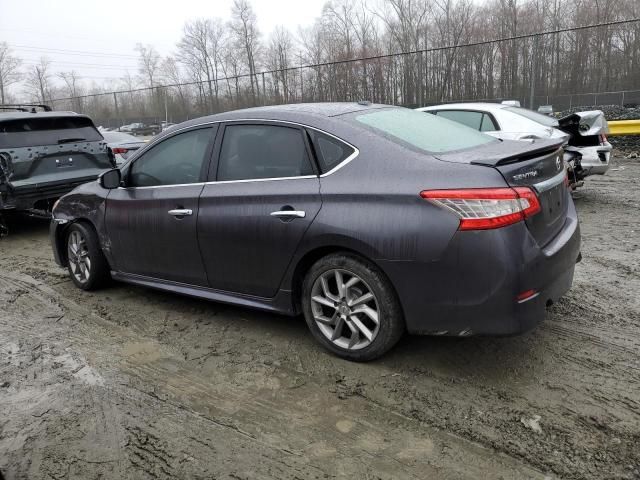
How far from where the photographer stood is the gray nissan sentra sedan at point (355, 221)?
2.80 meters

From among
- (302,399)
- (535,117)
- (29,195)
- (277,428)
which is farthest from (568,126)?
(29,195)

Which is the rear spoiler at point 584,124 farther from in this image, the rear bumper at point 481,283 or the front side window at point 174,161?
the front side window at point 174,161

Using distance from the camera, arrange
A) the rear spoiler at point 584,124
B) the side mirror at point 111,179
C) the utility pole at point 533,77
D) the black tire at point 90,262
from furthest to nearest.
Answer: the utility pole at point 533,77, the rear spoiler at point 584,124, the black tire at point 90,262, the side mirror at point 111,179

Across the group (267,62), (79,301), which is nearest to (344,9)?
(267,62)

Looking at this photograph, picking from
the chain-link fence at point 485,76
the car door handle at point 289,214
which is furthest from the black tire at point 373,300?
the chain-link fence at point 485,76

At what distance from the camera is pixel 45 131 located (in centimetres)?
799

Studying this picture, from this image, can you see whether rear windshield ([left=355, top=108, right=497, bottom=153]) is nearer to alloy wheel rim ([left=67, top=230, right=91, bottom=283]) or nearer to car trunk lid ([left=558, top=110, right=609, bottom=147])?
alloy wheel rim ([left=67, top=230, right=91, bottom=283])

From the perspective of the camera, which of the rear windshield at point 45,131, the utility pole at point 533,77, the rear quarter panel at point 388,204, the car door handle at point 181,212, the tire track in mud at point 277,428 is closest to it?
the tire track in mud at point 277,428

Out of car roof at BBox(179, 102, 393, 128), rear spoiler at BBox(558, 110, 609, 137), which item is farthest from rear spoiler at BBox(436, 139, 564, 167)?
rear spoiler at BBox(558, 110, 609, 137)

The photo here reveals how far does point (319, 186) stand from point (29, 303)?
3377 millimetres

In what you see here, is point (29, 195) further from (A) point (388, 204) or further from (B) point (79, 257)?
(A) point (388, 204)

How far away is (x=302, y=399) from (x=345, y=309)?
616 millimetres

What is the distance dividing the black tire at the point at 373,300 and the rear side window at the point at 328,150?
0.58 metres

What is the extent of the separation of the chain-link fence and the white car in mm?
7108
